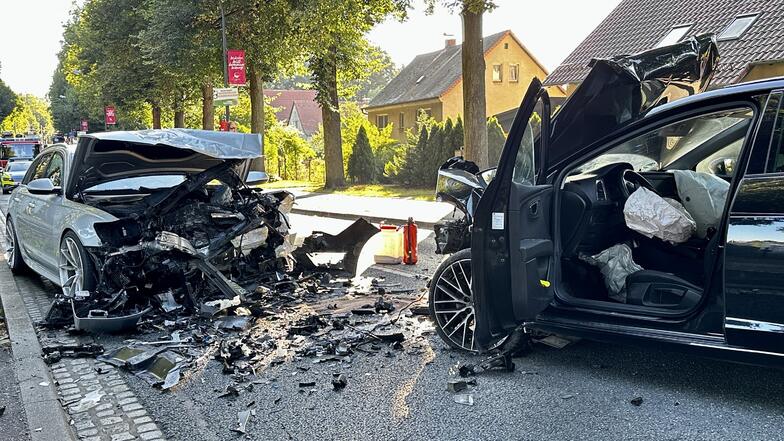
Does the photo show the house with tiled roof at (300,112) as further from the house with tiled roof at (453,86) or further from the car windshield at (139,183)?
the car windshield at (139,183)

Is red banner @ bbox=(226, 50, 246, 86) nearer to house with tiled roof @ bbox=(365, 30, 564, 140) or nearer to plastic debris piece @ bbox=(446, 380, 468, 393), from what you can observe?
plastic debris piece @ bbox=(446, 380, 468, 393)

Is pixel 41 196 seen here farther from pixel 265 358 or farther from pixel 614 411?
pixel 614 411

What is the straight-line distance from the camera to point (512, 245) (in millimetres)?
4211

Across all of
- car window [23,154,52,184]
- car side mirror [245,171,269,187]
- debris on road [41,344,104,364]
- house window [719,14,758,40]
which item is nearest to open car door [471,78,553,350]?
debris on road [41,344,104,364]

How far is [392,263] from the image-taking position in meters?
8.72

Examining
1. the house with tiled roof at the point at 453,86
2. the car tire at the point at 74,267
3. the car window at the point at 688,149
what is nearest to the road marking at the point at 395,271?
the car window at the point at 688,149

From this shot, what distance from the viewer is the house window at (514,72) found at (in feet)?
149

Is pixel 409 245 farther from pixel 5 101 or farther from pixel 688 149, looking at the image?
pixel 5 101

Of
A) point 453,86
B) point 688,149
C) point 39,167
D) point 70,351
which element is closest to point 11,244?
point 39,167

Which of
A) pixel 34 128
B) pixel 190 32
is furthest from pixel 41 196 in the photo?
pixel 34 128

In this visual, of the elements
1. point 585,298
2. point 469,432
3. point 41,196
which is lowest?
point 469,432

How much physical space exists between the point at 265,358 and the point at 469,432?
6.38ft

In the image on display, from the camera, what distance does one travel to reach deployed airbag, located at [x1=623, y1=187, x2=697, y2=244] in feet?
14.3

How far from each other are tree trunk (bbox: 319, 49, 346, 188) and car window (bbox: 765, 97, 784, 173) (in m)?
21.9
